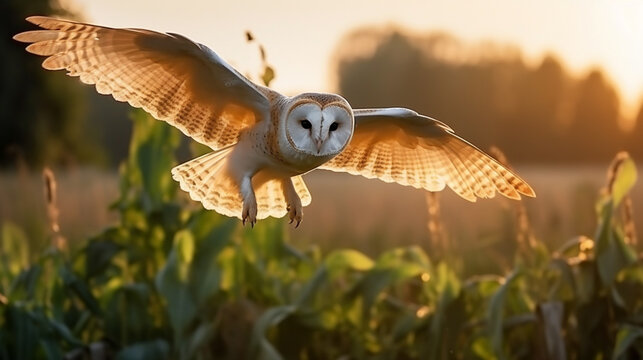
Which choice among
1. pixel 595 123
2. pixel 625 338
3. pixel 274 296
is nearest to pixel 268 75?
pixel 274 296

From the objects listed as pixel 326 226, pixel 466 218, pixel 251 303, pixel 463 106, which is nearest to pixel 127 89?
pixel 251 303

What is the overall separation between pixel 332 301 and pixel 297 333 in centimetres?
40

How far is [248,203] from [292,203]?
0.41 m

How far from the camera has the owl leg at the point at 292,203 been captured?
3102 millimetres

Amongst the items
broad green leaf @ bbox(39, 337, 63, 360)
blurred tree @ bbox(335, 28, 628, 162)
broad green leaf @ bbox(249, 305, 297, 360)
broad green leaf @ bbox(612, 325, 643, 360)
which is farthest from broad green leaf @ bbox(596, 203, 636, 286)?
blurred tree @ bbox(335, 28, 628, 162)

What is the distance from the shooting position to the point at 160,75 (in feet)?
11.5

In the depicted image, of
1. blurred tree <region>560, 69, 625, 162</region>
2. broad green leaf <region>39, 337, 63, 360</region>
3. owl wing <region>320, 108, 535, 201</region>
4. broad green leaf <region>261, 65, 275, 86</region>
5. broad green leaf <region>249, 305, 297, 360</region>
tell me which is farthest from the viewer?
blurred tree <region>560, 69, 625, 162</region>

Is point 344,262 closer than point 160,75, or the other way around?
point 160,75

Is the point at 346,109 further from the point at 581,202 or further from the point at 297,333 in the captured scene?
the point at 581,202

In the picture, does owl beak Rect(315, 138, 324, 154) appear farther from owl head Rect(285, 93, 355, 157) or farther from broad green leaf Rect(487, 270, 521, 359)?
broad green leaf Rect(487, 270, 521, 359)

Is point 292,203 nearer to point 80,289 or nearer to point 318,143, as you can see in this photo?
point 318,143

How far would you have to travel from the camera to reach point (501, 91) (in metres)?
55.0

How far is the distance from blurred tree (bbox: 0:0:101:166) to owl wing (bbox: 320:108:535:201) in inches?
1043

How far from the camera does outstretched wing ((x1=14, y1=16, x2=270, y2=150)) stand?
3.25m
